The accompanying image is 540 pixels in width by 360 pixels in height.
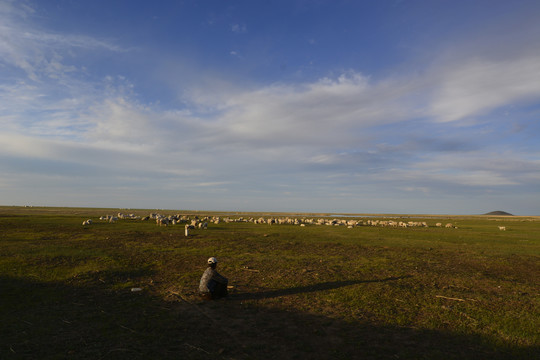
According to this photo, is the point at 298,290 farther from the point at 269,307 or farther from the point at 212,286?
the point at 212,286

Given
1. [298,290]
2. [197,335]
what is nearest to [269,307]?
[298,290]

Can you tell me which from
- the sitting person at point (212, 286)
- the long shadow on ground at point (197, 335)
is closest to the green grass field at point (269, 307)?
the long shadow on ground at point (197, 335)

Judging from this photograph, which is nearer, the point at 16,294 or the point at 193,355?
the point at 193,355

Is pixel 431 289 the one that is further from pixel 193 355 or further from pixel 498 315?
pixel 193 355

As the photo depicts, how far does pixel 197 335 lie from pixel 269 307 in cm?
297

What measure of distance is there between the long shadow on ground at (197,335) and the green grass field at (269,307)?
0.11 feet

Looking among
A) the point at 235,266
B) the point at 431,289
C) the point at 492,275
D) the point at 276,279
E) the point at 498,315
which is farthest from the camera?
the point at 235,266

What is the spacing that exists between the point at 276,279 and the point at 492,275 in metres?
11.0

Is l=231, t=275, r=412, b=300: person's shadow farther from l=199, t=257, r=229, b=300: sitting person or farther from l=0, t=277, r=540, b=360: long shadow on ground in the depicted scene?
l=0, t=277, r=540, b=360: long shadow on ground

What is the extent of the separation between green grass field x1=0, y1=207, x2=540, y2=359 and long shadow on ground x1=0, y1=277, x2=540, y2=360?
0.03 m

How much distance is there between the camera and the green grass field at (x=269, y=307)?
23.6 ft

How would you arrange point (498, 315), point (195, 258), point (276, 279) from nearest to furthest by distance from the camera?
point (498, 315) < point (276, 279) < point (195, 258)

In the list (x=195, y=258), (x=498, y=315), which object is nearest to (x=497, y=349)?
(x=498, y=315)

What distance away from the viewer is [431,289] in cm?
1223
